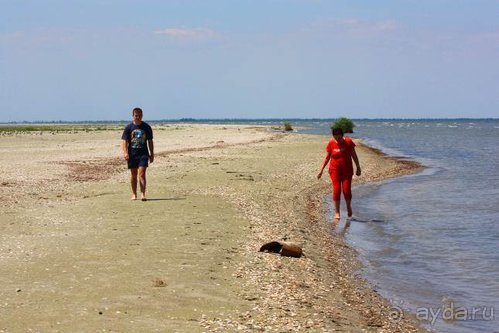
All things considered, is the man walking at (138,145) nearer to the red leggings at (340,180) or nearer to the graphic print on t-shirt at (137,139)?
the graphic print on t-shirt at (137,139)

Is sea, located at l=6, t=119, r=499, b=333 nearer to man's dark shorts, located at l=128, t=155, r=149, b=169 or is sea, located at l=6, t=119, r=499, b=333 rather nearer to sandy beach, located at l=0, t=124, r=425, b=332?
sandy beach, located at l=0, t=124, r=425, b=332

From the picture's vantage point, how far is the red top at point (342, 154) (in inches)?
573

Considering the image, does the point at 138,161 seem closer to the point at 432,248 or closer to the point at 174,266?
the point at 174,266

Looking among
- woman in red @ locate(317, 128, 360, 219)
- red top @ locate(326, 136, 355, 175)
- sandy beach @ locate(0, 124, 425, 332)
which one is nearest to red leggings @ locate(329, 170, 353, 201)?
woman in red @ locate(317, 128, 360, 219)

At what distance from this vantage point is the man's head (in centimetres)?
1481

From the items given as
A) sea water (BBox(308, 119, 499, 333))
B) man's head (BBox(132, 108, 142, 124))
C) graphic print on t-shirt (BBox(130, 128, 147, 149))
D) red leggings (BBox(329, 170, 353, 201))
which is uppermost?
man's head (BBox(132, 108, 142, 124))

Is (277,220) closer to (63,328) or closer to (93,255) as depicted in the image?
(93,255)

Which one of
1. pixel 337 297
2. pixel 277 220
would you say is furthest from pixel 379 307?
pixel 277 220

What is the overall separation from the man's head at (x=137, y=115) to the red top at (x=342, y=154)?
450 centimetres

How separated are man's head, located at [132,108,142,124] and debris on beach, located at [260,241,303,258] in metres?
5.99

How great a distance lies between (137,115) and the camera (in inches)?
585

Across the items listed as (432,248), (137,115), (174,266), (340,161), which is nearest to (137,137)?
(137,115)

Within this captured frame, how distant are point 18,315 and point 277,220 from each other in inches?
316

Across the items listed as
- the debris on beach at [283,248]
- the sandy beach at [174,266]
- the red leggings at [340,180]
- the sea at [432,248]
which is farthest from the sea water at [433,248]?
the debris on beach at [283,248]
